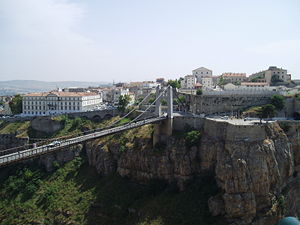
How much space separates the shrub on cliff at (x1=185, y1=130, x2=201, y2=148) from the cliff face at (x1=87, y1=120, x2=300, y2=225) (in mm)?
448

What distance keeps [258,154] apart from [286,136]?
15.5 feet

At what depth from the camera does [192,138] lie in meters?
30.1

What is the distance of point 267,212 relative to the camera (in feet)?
81.5

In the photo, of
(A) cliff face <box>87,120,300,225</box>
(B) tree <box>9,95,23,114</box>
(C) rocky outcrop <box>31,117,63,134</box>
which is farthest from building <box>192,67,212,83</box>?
(A) cliff face <box>87,120,300,225</box>

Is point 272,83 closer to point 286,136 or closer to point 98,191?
point 286,136

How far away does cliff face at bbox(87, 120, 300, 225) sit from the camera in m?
24.7

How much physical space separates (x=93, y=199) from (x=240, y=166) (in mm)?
15750

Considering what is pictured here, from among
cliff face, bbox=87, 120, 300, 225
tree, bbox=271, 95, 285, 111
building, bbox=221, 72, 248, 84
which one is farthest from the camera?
building, bbox=221, 72, 248, 84

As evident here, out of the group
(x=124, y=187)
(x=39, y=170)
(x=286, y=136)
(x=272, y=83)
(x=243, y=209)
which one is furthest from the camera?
(x=272, y=83)

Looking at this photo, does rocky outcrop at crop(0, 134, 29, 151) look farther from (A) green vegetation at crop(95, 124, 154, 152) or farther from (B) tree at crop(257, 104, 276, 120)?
(B) tree at crop(257, 104, 276, 120)

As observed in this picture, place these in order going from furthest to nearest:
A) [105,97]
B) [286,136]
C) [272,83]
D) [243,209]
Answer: [105,97] < [272,83] < [286,136] < [243,209]

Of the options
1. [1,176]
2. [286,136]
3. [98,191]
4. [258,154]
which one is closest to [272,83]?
[286,136]

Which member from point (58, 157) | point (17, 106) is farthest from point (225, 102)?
point (17, 106)

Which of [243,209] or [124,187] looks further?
[124,187]
